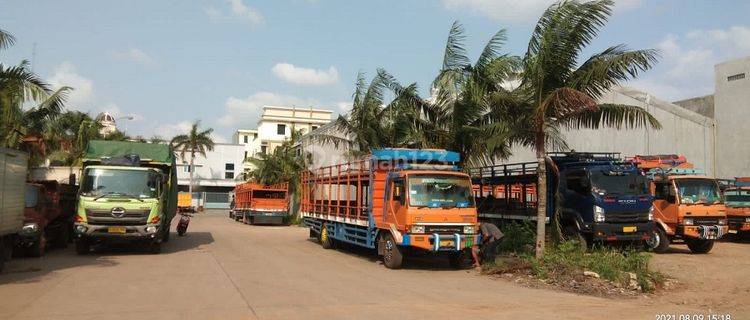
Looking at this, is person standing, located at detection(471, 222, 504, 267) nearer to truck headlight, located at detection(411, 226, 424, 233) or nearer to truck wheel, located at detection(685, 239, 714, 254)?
truck headlight, located at detection(411, 226, 424, 233)

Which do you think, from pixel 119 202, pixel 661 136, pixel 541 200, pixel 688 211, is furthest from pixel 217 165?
pixel 541 200

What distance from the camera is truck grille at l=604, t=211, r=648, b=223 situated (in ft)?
51.4

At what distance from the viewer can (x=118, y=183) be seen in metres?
16.2

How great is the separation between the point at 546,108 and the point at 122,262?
36.1 feet

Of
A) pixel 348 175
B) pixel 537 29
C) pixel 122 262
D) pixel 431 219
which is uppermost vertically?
pixel 537 29

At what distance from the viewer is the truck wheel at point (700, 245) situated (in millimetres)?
18062

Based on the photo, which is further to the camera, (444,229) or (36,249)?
(36,249)

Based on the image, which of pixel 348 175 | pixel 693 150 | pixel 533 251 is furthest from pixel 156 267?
pixel 693 150

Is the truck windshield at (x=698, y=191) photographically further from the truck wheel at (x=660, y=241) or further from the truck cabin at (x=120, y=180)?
the truck cabin at (x=120, y=180)

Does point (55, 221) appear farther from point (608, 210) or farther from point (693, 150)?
point (693, 150)

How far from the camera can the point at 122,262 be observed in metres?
14.8

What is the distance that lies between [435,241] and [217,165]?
69.5 m

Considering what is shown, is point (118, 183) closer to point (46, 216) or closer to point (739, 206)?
point (46, 216)

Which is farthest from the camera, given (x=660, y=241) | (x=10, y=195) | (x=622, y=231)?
(x=660, y=241)
